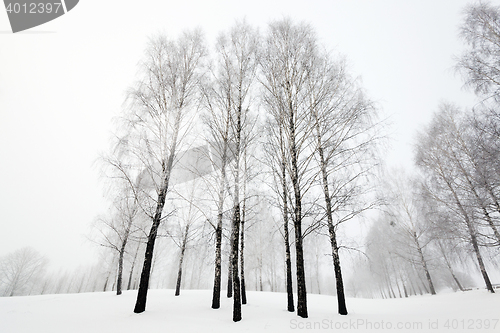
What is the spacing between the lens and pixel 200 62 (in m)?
8.79

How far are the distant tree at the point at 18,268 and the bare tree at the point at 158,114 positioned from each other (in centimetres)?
4133

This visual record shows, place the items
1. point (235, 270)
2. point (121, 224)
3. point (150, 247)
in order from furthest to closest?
1. point (121, 224)
2. point (150, 247)
3. point (235, 270)

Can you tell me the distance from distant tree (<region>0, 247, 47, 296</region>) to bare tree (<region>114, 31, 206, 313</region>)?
4133cm

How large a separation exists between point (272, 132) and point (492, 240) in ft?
39.5

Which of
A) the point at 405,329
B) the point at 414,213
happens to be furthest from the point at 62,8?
the point at 414,213

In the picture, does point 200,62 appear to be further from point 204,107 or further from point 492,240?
point 492,240

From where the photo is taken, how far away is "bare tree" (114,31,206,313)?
6.68 metres

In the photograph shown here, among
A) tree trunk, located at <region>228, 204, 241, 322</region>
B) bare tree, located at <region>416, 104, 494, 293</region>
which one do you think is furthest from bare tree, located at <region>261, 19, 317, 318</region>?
bare tree, located at <region>416, 104, 494, 293</region>

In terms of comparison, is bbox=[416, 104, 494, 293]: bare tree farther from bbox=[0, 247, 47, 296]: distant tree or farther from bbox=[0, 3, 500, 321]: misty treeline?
bbox=[0, 247, 47, 296]: distant tree

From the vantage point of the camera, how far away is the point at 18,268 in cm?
2980

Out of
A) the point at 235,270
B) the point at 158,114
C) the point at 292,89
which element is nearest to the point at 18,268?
the point at 158,114

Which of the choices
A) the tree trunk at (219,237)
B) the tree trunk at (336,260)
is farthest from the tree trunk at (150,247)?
the tree trunk at (336,260)

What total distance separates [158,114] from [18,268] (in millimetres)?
43576

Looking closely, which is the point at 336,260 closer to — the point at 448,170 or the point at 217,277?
the point at 217,277
